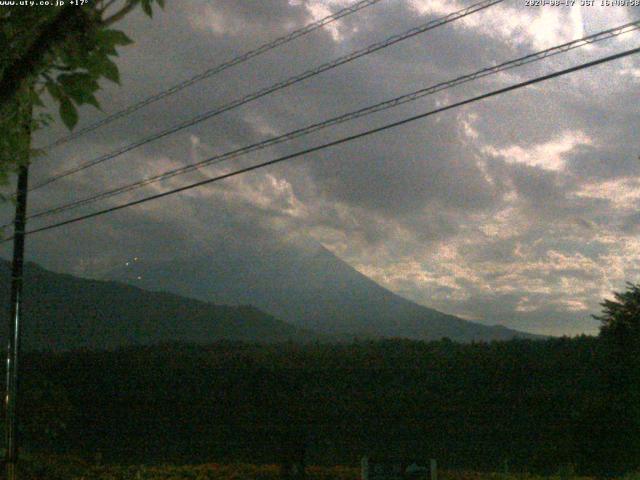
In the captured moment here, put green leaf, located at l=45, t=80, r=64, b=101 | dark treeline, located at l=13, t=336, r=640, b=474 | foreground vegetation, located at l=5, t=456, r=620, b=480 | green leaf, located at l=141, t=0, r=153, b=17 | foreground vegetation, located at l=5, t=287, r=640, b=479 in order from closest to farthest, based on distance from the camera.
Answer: green leaf, located at l=45, t=80, r=64, b=101, green leaf, located at l=141, t=0, r=153, b=17, foreground vegetation, located at l=5, t=456, r=620, b=480, foreground vegetation, located at l=5, t=287, r=640, b=479, dark treeline, located at l=13, t=336, r=640, b=474

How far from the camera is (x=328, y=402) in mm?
22172

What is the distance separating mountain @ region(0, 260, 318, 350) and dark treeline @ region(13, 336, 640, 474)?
1134 inches

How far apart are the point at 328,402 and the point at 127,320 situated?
138 feet

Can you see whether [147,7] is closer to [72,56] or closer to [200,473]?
[72,56]

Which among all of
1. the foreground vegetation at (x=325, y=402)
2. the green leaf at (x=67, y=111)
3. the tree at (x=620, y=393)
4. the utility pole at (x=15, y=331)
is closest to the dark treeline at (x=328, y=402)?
the foreground vegetation at (x=325, y=402)

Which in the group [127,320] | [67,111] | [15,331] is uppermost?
[127,320]

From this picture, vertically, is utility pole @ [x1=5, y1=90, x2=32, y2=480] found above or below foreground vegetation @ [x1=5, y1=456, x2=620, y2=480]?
above

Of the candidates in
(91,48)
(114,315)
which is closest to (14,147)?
(91,48)

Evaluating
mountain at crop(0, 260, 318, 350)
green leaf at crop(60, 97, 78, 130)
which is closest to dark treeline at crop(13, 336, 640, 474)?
green leaf at crop(60, 97, 78, 130)

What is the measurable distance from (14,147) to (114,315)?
60.0 meters

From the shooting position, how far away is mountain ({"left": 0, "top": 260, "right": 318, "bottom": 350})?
57688 millimetres

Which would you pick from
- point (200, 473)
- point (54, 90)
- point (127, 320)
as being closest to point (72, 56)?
point (54, 90)

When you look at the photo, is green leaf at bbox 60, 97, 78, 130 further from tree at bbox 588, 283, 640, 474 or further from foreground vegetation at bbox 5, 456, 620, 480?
tree at bbox 588, 283, 640, 474

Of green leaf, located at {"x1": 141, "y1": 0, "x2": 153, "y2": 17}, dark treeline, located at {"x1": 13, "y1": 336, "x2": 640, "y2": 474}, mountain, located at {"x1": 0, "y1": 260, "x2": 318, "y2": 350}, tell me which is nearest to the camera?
green leaf, located at {"x1": 141, "y1": 0, "x2": 153, "y2": 17}
